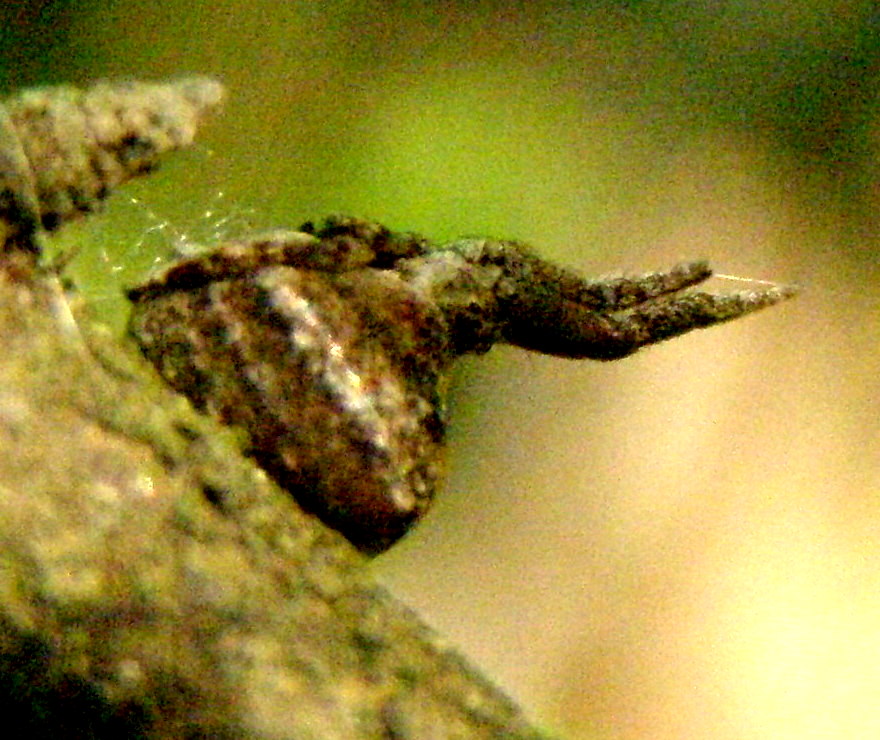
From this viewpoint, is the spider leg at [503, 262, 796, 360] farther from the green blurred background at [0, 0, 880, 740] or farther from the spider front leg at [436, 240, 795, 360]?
the green blurred background at [0, 0, 880, 740]

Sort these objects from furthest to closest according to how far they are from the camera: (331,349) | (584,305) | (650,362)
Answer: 1. (650,362)
2. (584,305)
3. (331,349)

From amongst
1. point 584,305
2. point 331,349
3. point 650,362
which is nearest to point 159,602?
point 331,349

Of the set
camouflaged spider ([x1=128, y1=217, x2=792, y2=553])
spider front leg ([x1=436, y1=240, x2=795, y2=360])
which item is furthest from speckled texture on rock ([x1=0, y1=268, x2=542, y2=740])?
spider front leg ([x1=436, y1=240, x2=795, y2=360])

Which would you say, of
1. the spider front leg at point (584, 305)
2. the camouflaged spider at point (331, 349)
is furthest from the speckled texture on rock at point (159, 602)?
the spider front leg at point (584, 305)

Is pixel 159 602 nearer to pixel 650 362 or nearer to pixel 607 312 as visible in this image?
pixel 607 312

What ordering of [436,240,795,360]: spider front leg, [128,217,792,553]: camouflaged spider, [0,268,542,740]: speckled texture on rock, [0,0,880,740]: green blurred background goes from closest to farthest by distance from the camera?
[0,268,542,740]: speckled texture on rock
[128,217,792,553]: camouflaged spider
[436,240,795,360]: spider front leg
[0,0,880,740]: green blurred background

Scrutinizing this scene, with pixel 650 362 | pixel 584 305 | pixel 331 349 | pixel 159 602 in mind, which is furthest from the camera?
pixel 650 362
